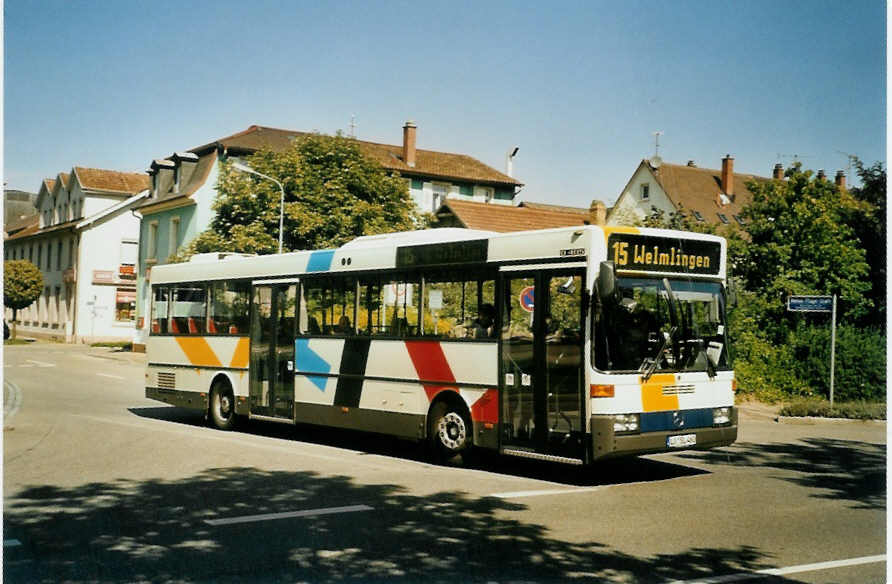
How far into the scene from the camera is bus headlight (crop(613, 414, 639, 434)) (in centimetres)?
999

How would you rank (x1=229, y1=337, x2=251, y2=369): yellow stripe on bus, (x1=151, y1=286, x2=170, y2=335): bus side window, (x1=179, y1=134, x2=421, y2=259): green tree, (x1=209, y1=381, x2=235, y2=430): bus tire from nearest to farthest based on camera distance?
(x1=229, y1=337, x2=251, y2=369): yellow stripe on bus < (x1=209, y1=381, x2=235, y2=430): bus tire < (x1=151, y1=286, x2=170, y2=335): bus side window < (x1=179, y1=134, x2=421, y2=259): green tree

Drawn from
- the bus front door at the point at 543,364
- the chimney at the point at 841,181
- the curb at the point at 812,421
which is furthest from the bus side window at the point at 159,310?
the chimney at the point at 841,181

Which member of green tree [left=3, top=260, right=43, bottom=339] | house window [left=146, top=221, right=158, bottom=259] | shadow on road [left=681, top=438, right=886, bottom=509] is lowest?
shadow on road [left=681, top=438, right=886, bottom=509]

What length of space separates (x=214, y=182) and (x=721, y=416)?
3289cm

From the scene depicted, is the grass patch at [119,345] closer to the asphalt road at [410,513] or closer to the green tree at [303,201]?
the green tree at [303,201]

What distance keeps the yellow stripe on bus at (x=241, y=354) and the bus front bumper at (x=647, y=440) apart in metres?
7.13

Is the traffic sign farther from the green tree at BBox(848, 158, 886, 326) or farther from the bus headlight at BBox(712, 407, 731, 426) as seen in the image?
the green tree at BBox(848, 158, 886, 326)

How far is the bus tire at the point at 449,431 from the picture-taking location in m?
11.6

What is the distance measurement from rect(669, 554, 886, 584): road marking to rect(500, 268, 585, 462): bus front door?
3.59 meters

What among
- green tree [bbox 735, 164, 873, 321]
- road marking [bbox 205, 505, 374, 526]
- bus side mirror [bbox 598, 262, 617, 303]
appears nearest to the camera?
road marking [bbox 205, 505, 374, 526]

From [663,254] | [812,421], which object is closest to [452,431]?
[663,254]

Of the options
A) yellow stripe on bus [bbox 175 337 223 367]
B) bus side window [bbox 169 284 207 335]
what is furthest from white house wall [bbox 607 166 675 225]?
yellow stripe on bus [bbox 175 337 223 367]

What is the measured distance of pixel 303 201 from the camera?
34.5m

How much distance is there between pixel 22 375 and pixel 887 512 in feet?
77.3
